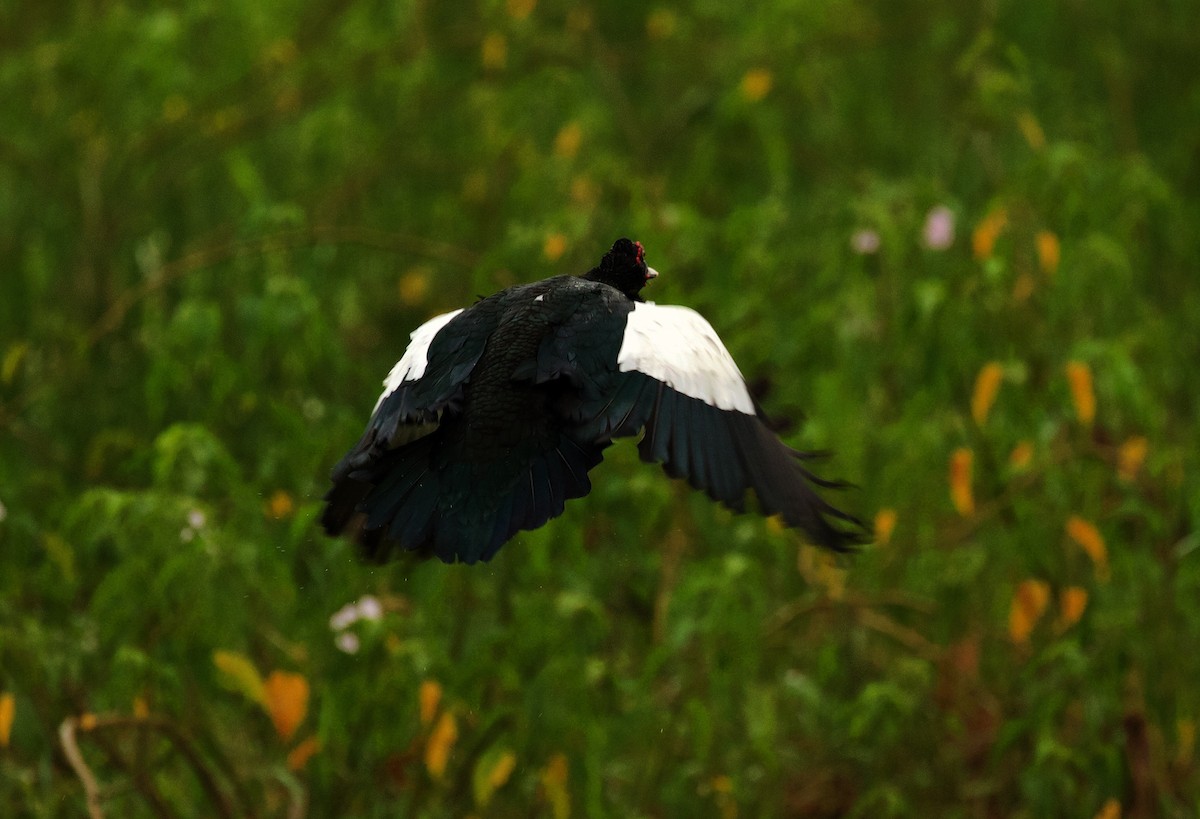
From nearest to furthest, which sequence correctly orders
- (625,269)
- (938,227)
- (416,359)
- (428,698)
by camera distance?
1. (416,359)
2. (625,269)
3. (428,698)
4. (938,227)

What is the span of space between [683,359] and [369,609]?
123 centimetres

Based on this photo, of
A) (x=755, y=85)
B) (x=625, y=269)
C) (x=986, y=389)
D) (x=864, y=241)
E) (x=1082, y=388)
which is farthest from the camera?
(x=755, y=85)

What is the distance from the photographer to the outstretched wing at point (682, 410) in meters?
2.91

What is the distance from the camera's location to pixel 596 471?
4230 mm

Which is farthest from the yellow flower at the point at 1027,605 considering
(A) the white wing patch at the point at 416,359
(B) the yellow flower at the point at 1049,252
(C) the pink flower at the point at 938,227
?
(A) the white wing patch at the point at 416,359

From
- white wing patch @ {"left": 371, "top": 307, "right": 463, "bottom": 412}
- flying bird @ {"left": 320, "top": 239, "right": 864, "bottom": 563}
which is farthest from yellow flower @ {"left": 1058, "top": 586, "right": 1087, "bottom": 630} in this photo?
white wing patch @ {"left": 371, "top": 307, "right": 463, "bottom": 412}

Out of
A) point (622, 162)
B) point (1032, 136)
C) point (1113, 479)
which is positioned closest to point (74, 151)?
point (622, 162)

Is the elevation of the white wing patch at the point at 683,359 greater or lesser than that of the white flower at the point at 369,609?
greater

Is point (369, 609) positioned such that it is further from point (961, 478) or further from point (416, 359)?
point (961, 478)

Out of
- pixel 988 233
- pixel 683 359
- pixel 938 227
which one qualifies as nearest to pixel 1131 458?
pixel 988 233

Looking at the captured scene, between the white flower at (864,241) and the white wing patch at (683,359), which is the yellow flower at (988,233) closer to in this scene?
the white flower at (864,241)

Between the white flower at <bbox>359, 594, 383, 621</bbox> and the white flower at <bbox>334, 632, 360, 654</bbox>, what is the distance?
0.20ft

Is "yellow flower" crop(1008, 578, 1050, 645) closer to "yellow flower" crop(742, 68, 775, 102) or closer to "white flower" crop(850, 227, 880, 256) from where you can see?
"white flower" crop(850, 227, 880, 256)

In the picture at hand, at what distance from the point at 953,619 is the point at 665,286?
1144mm
